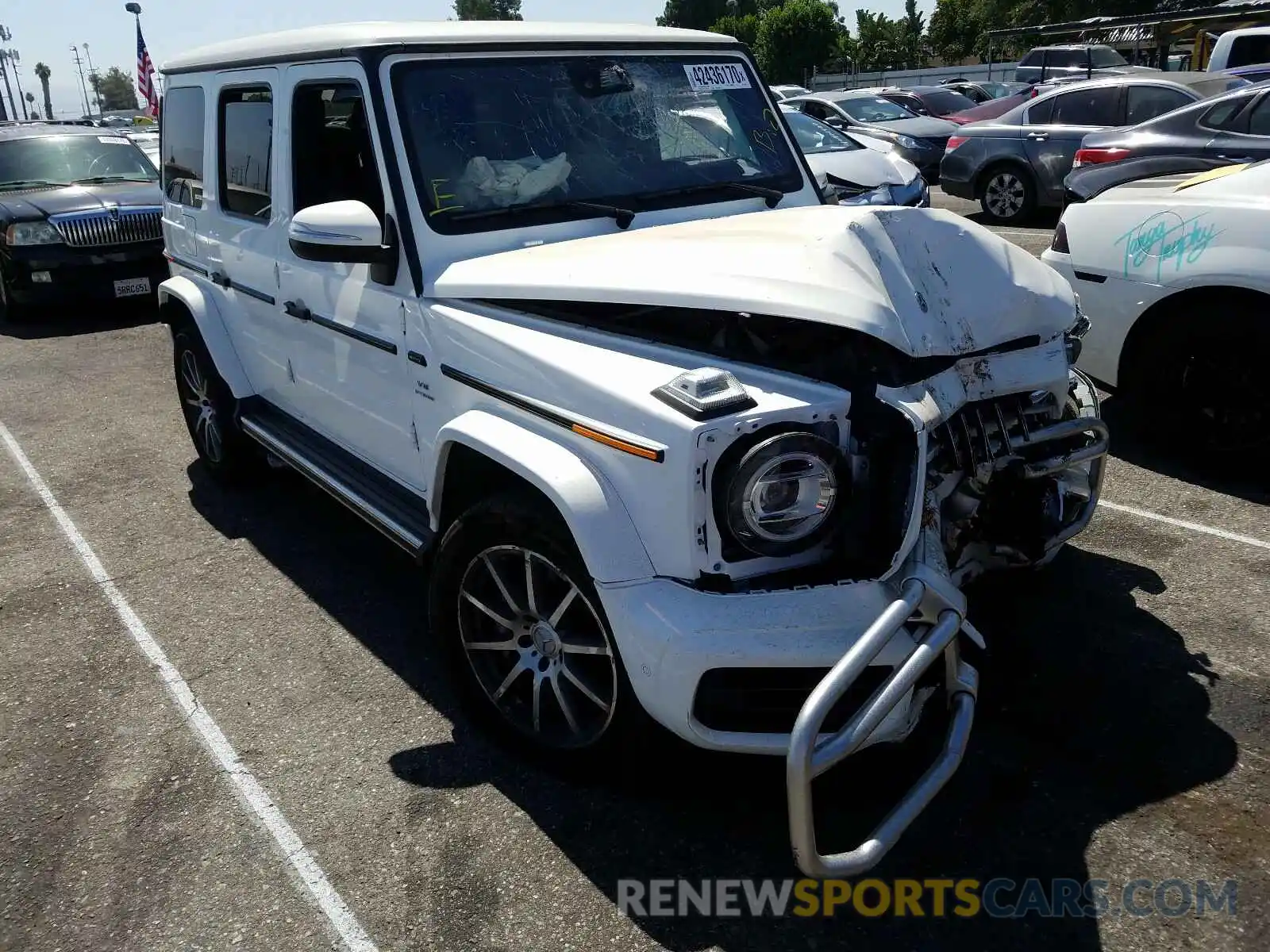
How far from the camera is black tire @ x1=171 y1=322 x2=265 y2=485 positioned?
16.9ft

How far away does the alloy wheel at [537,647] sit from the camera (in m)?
2.83

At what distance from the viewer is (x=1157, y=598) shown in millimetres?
3906

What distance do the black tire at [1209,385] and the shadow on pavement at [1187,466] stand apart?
3cm

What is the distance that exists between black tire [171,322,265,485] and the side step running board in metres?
0.26

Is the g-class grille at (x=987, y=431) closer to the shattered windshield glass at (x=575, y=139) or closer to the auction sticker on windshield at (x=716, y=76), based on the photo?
the shattered windshield glass at (x=575, y=139)

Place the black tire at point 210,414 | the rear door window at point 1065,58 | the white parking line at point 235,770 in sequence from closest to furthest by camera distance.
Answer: the white parking line at point 235,770 < the black tire at point 210,414 < the rear door window at point 1065,58

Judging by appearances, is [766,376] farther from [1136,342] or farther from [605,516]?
[1136,342]

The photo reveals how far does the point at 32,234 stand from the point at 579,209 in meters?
8.47

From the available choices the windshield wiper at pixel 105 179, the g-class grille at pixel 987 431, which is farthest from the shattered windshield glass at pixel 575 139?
the windshield wiper at pixel 105 179

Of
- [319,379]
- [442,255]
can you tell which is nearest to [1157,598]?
[442,255]

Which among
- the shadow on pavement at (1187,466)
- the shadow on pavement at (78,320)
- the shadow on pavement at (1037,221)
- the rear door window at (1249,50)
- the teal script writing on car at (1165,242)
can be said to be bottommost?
the shadow on pavement at (78,320)

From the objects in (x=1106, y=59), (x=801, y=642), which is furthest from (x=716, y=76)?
(x=1106, y=59)

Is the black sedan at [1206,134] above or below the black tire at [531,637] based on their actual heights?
above

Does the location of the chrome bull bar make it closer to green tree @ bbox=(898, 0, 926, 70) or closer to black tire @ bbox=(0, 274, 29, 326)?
black tire @ bbox=(0, 274, 29, 326)
